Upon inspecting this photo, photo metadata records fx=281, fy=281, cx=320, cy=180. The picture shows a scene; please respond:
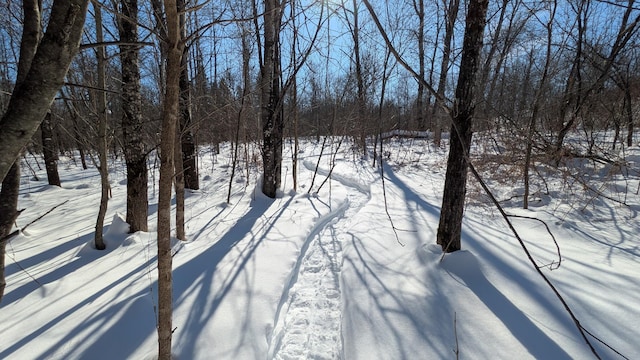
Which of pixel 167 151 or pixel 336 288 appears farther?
pixel 336 288

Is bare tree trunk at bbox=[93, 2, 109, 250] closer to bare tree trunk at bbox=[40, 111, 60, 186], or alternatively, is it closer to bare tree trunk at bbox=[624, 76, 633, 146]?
bare tree trunk at bbox=[40, 111, 60, 186]

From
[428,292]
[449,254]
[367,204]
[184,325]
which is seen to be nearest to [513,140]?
[367,204]

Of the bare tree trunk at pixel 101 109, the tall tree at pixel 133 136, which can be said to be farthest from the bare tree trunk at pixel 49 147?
the bare tree trunk at pixel 101 109

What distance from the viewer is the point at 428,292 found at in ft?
8.58

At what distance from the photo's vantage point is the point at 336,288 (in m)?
3.10

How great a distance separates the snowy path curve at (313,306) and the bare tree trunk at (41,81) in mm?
2028

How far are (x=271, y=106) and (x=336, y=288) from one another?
14.1ft

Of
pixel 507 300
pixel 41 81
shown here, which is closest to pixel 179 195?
pixel 41 81

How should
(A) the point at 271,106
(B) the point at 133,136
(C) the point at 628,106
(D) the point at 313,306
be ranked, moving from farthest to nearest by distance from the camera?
(C) the point at 628,106 < (A) the point at 271,106 < (B) the point at 133,136 < (D) the point at 313,306

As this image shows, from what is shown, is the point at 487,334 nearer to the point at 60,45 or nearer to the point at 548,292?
the point at 548,292

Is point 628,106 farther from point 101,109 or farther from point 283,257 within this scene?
point 101,109

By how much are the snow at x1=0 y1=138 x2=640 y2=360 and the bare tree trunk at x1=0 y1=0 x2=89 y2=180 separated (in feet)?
3.91

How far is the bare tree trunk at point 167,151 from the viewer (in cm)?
117

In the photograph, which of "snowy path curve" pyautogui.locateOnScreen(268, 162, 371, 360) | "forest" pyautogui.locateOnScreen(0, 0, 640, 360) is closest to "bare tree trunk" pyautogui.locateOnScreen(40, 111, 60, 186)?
"forest" pyautogui.locateOnScreen(0, 0, 640, 360)
